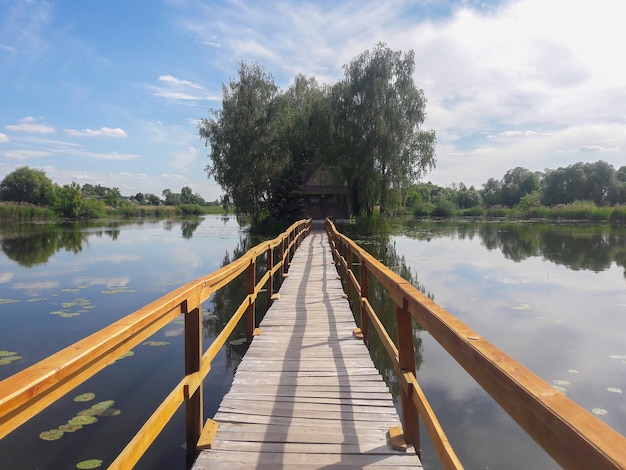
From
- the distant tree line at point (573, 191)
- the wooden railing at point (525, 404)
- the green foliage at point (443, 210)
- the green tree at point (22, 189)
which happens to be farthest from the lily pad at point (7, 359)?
the green tree at point (22, 189)

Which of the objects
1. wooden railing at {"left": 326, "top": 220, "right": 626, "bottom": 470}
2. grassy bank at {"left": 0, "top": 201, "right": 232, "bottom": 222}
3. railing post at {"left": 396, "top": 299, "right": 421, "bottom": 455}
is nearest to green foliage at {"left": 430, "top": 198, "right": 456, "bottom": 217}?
grassy bank at {"left": 0, "top": 201, "right": 232, "bottom": 222}

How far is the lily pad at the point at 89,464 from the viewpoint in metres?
3.55

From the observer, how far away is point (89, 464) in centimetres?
358

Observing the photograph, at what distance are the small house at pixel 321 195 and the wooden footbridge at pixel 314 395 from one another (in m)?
27.9

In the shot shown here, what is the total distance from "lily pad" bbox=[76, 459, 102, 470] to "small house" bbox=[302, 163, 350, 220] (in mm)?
28954

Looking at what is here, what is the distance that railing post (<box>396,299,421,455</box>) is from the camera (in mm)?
2352

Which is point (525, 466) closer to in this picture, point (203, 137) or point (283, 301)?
point (283, 301)

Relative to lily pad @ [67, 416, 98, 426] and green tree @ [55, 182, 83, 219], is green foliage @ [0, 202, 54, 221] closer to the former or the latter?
green tree @ [55, 182, 83, 219]

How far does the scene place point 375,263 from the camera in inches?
148

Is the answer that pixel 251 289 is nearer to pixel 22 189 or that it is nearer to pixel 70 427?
pixel 70 427

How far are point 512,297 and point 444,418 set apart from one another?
247 inches

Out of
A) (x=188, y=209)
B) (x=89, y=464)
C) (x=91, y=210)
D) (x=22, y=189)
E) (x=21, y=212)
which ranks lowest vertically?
(x=89, y=464)

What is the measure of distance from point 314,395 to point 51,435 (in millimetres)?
2762

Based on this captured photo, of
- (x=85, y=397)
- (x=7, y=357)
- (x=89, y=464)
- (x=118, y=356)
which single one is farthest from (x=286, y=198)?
(x=118, y=356)
